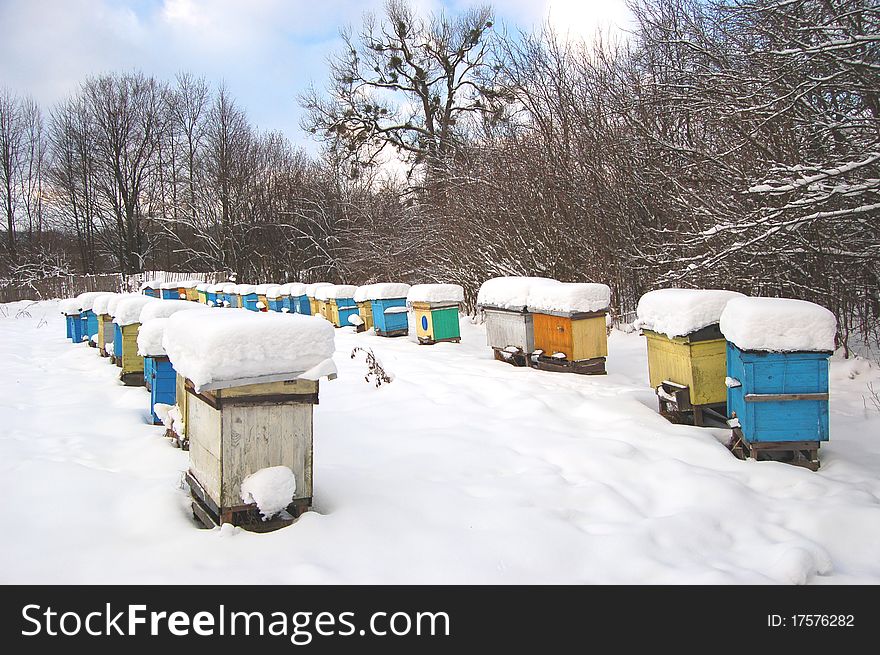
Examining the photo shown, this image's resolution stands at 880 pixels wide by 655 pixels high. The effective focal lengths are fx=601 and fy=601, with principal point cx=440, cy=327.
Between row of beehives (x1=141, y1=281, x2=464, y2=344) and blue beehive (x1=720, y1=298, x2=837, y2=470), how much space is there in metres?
5.55

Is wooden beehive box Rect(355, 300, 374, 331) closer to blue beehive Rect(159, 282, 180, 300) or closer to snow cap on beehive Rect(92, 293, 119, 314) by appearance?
snow cap on beehive Rect(92, 293, 119, 314)

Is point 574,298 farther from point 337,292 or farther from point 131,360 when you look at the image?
point 337,292

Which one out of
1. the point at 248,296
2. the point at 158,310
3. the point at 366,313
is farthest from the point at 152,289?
the point at 158,310

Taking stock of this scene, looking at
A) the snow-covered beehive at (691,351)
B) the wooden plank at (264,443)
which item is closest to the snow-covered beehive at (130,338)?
the wooden plank at (264,443)

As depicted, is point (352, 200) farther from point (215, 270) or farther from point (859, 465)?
point (859, 465)

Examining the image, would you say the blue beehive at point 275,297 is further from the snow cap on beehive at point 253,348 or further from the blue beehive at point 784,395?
the blue beehive at point 784,395

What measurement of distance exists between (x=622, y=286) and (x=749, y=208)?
12.3 feet

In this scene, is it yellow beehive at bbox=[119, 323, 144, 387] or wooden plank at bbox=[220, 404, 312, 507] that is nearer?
wooden plank at bbox=[220, 404, 312, 507]

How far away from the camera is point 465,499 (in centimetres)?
376

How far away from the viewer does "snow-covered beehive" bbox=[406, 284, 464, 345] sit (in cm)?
971

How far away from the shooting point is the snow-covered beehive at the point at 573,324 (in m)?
6.99

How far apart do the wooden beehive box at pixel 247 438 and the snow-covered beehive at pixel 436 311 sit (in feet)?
21.1

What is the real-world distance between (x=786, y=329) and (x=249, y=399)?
12.2 feet

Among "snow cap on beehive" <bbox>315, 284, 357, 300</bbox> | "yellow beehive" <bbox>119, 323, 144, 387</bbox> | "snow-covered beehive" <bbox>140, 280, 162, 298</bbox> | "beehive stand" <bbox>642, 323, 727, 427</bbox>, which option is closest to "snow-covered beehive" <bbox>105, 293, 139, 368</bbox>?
"yellow beehive" <bbox>119, 323, 144, 387</bbox>
